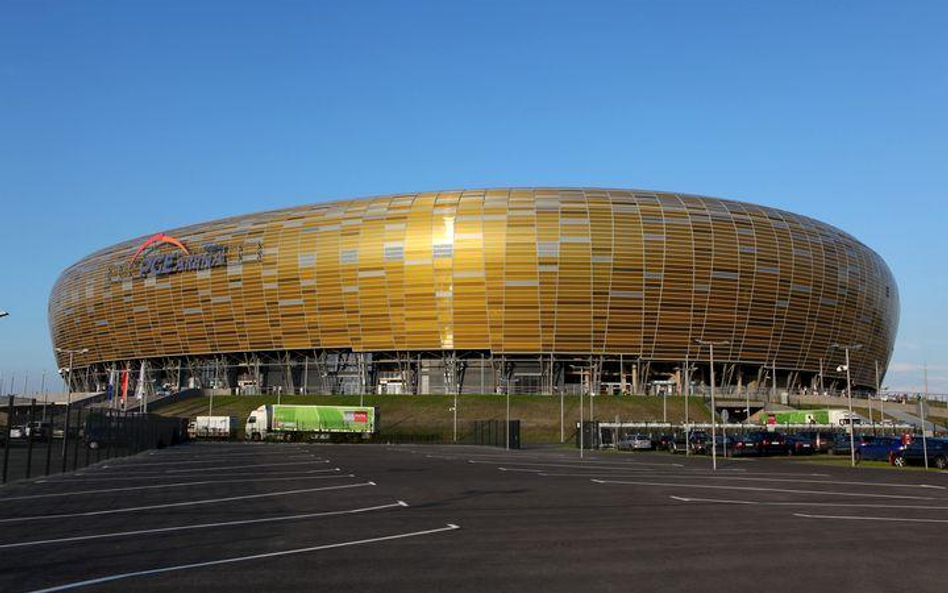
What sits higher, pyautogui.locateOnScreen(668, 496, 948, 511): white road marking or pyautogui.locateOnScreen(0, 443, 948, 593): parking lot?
pyautogui.locateOnScreen(0, 443, 948, 593): parking lot

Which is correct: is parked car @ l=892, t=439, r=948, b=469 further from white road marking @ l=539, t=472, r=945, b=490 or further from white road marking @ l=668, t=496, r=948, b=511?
white road marking @ l=668, t=496, r=948, b=511

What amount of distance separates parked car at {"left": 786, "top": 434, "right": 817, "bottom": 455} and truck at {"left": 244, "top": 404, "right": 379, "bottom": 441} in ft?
137

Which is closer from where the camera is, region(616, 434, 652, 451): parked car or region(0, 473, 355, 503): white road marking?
region(0, 473, 355, 503): white road marking

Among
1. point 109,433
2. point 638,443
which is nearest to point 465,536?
point 109,433

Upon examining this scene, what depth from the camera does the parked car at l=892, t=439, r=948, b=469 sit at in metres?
41.6

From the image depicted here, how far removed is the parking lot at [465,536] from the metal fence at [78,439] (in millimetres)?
2083

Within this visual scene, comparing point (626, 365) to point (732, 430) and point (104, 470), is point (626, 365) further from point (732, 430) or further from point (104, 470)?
point (104, 470)

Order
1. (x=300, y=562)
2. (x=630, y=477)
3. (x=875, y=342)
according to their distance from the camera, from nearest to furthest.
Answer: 1. (x=300, y=562)
2. (x=630, y=477)
3. (x=875, y=342)

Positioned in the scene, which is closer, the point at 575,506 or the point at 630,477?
the point at 575,506

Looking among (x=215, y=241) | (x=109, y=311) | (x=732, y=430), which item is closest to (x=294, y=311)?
(x=215, y=241)

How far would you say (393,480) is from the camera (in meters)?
28.3

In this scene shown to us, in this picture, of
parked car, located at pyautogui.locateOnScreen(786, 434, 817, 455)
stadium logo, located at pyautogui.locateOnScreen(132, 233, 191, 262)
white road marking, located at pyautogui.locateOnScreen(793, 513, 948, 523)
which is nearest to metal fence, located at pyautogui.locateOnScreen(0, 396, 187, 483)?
white road marking, located at pyautogui.locateOnScreen(793, 513, 948, 523)

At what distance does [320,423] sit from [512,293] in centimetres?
3360

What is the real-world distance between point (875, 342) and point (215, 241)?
10227 centimetres
